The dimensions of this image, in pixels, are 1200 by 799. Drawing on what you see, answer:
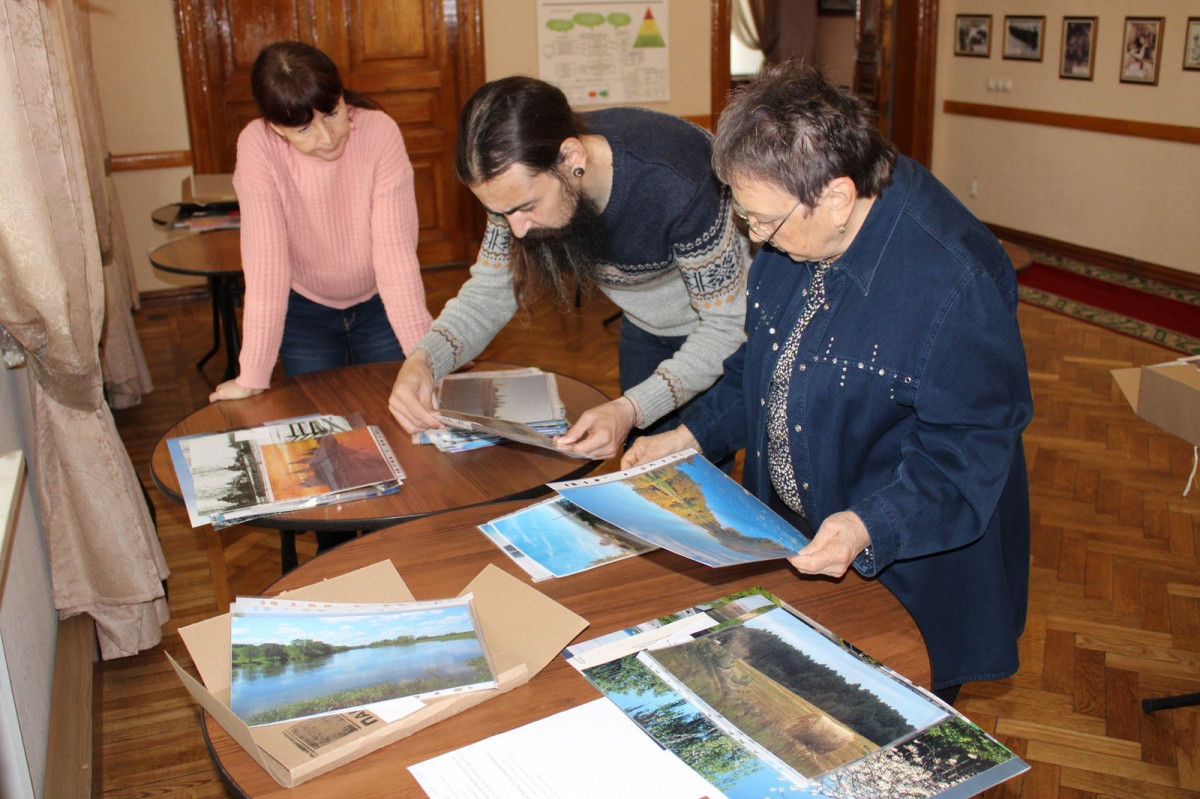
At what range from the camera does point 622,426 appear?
2000mm

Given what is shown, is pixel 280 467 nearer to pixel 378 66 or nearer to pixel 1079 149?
pixel 378 66

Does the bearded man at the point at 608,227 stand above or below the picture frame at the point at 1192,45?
below

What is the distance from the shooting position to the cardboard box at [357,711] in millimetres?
1138

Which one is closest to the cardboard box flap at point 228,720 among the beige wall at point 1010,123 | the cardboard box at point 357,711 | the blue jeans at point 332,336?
the cardboard box at point 357,711

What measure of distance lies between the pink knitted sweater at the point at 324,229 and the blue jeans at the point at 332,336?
0.07 meters

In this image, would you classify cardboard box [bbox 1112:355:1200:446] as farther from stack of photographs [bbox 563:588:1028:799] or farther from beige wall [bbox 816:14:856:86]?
beige wall [bbox 816:14:856:86]

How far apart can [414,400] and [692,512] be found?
74 centimetres

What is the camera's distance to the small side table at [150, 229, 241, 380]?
3.79m

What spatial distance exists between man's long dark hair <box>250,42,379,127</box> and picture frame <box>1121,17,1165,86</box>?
5.46 m

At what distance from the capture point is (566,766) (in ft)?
3.72

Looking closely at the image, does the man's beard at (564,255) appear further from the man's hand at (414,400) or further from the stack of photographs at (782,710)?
the stack of photographs at (782,710)

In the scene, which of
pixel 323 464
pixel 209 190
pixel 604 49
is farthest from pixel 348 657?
pixel 604 49

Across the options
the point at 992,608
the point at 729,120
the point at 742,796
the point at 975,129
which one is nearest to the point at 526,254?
the point at 729,120

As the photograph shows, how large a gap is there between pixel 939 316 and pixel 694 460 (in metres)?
0.49
